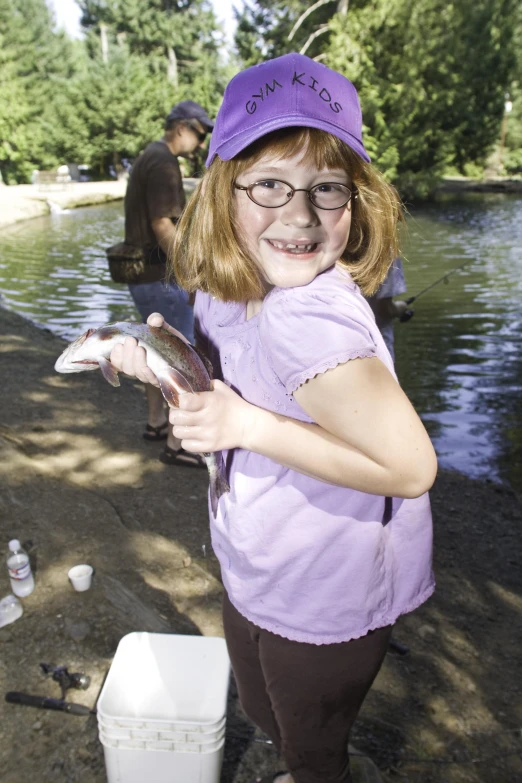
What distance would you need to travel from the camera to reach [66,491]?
4281mm

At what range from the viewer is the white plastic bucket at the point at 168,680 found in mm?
2174

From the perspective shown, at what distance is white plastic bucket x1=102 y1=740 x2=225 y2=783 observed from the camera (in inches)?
80.8

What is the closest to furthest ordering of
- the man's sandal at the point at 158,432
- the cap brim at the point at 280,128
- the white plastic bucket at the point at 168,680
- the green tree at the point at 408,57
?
the cap brim at the point at 280,128
the white plastic bucket at the point at 168,680
the man's sandal at the point at 158,432
the green tree at the point at 408,57

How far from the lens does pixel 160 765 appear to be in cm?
208

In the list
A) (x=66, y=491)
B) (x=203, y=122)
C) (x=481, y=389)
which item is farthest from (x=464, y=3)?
(x=66, y=491)

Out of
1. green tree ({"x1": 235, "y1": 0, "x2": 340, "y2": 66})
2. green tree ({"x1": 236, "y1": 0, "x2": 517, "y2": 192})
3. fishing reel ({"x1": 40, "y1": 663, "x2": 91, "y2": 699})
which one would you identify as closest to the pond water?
fishing reel ({"x1": 40, "y1": 663, "x2": 91, "y2": 699})

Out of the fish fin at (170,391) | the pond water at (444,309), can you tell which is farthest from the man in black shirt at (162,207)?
the fish fin at (170,391)

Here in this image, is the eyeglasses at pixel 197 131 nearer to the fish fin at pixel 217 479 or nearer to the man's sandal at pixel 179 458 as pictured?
the man's sandal at pixel 179 458

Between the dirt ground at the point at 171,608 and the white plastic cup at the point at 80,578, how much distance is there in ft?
0.17

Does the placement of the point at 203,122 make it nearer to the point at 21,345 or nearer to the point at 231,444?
the point at 231,444

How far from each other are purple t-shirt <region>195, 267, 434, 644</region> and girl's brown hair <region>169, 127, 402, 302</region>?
0.46ft

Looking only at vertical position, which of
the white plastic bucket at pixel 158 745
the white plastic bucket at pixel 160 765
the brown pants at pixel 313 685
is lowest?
the white plastic bucket at pixel 160 765

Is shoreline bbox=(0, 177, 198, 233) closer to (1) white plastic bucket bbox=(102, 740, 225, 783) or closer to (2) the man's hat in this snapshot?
(2) the man's hat

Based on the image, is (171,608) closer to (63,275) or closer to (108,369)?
(108,369)
